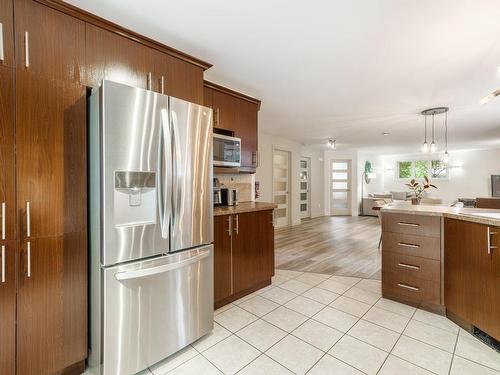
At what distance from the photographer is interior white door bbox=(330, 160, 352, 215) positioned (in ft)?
30.4

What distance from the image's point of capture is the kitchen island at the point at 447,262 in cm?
180

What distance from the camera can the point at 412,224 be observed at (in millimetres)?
2445

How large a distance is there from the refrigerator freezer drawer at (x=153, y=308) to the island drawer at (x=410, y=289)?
1851 millimetres

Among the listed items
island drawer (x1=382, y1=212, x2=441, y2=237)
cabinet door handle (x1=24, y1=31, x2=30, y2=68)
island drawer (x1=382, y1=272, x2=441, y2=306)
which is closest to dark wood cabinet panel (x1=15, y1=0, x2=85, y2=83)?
cabinet door handle (x1=24, y1=31, x2=30, y2=68)

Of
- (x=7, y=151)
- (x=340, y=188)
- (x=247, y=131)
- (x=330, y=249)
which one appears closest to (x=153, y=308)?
(x=7, y=151)

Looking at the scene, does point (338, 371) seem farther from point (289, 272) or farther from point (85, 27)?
point (85, 27)

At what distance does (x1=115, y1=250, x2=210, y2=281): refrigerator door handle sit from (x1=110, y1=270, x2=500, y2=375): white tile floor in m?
0.65

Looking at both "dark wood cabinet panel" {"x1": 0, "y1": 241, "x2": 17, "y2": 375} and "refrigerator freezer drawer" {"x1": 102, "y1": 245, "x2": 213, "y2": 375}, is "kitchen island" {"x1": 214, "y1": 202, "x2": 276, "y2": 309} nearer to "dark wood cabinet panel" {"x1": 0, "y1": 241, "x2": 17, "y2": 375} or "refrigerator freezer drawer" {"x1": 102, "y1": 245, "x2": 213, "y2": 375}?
"refrigerator freezer drawer" {"x1": 102, "y1": 245, "x2": 213, "y2": 375}

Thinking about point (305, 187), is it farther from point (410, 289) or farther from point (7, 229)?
point (7, 229)

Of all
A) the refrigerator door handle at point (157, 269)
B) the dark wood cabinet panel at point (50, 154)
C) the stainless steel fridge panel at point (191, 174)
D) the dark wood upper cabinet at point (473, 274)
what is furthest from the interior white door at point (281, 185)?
the dark wood cabinet panel at point (50, 154)

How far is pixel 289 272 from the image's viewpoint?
3.43 meters

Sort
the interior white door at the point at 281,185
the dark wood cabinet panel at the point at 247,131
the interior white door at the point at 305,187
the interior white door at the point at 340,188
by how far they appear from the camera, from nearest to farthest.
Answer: the dark wood cabinet panel at the point at 247,131, the interior white door at the point at 281,185, the interior white door at the point at 305,187, the interior white door at the point at 340,188

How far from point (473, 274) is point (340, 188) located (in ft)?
24.8

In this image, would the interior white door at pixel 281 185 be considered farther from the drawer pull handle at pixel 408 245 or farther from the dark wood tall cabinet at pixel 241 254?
the drawer pull handle at pixel 408 245
